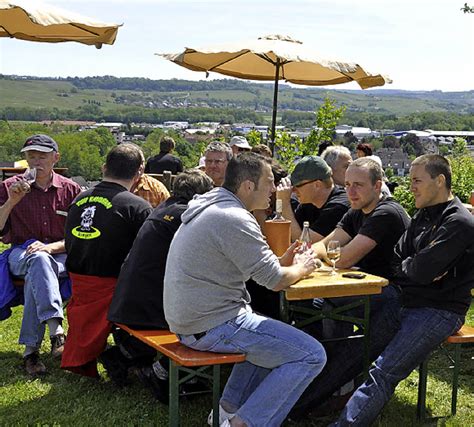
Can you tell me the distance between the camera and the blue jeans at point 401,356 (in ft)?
10.8

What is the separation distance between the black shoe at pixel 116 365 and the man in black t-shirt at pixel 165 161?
19.2ft

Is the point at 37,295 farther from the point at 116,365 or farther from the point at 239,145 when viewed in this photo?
the point at 239,145

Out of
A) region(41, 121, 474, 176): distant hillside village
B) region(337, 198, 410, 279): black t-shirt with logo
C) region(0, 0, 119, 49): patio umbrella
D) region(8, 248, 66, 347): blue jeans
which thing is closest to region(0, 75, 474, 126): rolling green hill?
region(41, 121, 474, 176): distant hillside village

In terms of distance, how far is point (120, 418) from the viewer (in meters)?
3.65

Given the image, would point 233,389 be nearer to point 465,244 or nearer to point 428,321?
point 428,321

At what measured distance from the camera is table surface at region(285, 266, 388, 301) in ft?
10.6

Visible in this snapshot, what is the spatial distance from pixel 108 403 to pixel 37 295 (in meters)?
0.86

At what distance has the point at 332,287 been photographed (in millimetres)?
3297

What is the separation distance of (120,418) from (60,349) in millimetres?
842

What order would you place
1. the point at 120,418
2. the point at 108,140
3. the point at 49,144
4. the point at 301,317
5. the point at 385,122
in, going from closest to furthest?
1. the point at 120,418
2. the point at 301,317
3. the point at 49,144
4. the point at 108,140
5. the point at 385,122

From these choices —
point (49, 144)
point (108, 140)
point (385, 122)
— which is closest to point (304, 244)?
point (49, 144)

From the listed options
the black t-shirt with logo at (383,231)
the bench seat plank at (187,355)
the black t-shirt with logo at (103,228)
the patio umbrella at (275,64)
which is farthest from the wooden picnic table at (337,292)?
the patio umbrella at (275,64)

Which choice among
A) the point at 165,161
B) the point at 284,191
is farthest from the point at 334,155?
the point at 165,161

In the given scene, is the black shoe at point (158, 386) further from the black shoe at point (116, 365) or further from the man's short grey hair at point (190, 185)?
the man's short grey hair at point (190, 185)
